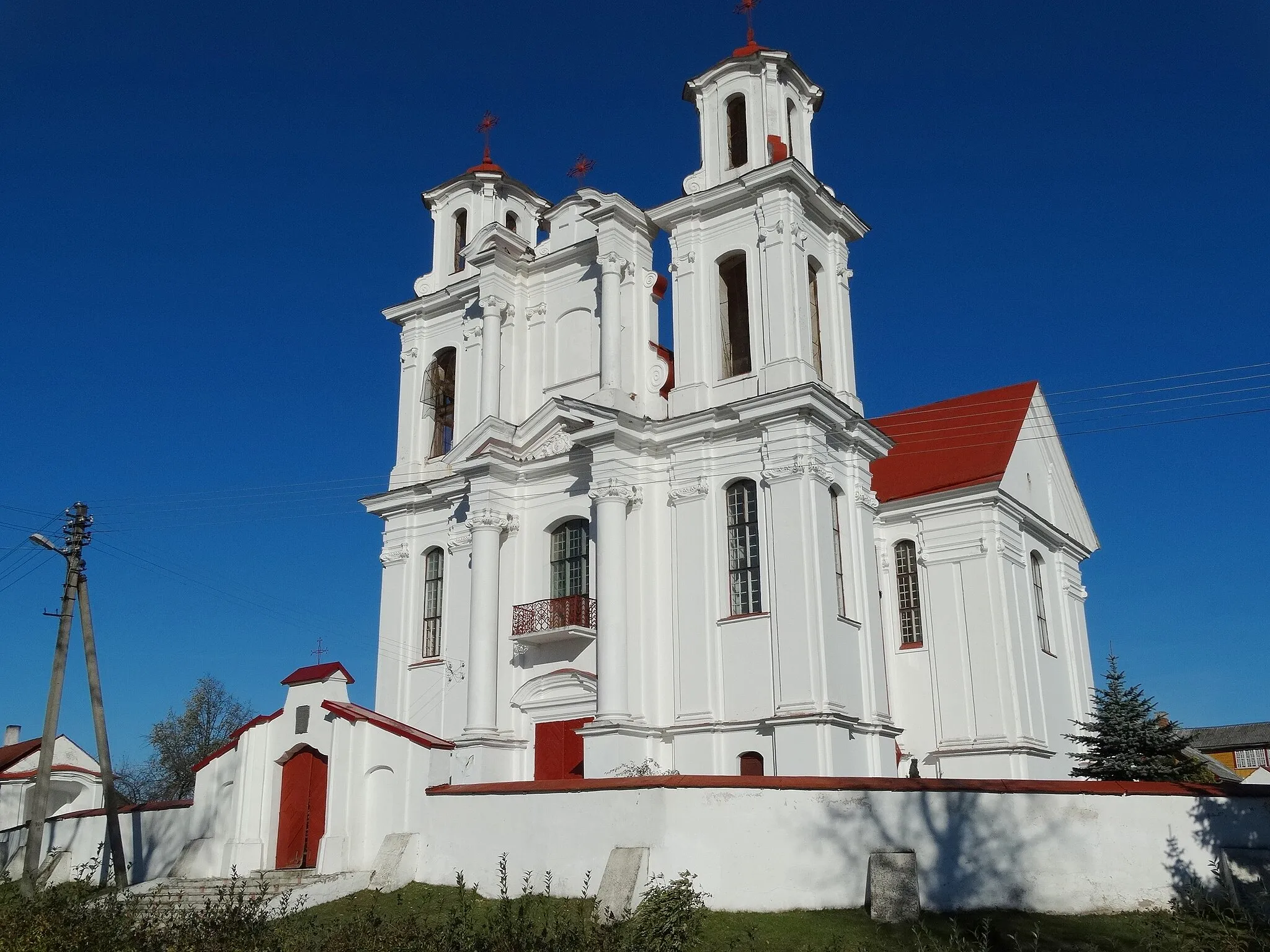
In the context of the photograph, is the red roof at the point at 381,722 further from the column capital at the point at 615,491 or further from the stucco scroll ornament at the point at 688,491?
the stucco scroll ornament at the point at 688,491

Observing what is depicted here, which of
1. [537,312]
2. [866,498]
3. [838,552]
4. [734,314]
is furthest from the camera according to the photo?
[537,312]

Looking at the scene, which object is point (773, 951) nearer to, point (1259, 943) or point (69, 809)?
point (1259, 943)

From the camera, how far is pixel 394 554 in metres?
27.6

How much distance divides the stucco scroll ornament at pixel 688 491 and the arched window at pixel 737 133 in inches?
296

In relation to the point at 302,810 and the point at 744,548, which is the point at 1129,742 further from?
the point at 302,810

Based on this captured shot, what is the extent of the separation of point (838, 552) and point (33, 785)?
85.5 feet

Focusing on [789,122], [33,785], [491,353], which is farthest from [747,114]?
[33,785]

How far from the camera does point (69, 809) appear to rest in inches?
1455

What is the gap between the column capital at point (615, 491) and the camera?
23.5m

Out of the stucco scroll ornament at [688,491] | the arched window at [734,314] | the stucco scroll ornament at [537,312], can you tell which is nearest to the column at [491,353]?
the stucco scroll ornament at [537,312]

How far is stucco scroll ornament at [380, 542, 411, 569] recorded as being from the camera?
90.1ft

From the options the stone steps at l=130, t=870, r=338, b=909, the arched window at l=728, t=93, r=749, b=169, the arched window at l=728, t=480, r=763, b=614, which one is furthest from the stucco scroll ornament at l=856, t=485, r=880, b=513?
the stone steps at l=130, t=870, r=338, b=909

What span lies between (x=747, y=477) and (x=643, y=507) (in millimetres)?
2221

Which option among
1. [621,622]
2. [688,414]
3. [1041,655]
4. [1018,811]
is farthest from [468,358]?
[1018,811]
